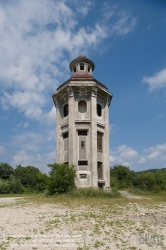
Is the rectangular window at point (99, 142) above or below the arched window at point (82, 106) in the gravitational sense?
below

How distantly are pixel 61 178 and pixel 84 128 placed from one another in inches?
268

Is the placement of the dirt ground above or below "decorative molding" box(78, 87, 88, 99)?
below

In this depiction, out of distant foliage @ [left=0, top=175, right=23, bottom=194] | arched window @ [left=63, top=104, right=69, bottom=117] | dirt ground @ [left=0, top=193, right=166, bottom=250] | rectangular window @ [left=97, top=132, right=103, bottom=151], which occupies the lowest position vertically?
distant foliage @ [left=0, top=175, right=23, bottom=194]

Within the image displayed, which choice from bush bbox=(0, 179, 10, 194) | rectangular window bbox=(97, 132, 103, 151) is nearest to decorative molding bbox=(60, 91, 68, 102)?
rectangular window bbox=(97, 132, 103, 151)

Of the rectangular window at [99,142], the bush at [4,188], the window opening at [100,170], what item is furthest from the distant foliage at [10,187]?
the rectangular window at [99,142]

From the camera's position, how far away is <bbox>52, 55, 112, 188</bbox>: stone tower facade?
25.2 m

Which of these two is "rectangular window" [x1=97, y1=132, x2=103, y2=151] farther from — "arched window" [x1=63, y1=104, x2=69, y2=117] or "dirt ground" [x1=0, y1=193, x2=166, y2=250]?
"dirt ground" [x1=0, y1=193, x2=166, y2=250]

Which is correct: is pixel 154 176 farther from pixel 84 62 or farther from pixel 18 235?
pixel 18 235

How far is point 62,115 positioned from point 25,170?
4366cm

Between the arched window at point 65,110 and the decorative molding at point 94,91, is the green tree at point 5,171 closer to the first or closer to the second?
the arched window at point 65,110

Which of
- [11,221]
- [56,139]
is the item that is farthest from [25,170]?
[11,221]

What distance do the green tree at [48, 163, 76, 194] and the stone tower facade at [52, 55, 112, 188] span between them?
2.02m

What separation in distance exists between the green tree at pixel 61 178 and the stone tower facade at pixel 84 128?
2023mm

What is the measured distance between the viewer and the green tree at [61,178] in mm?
22000
